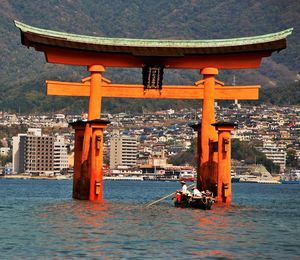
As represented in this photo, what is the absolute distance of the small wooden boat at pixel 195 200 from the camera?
69625 mm

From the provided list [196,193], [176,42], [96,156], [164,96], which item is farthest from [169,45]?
[196,193]

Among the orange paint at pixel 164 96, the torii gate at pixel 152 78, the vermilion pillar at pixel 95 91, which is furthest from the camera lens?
the vermilion pillar at pixel 95 91

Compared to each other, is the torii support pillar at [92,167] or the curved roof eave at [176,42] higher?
the curved roof eave at [176,42]

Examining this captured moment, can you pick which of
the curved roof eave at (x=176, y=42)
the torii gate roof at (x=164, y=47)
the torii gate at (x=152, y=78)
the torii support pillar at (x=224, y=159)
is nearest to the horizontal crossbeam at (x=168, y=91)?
the torii gate at (x=152, y=78)

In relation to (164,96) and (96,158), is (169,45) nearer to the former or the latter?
(164,96)

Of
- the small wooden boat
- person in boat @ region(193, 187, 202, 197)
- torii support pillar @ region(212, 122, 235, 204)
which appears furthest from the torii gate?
person in boat @ region(193, 187, 202, 197)

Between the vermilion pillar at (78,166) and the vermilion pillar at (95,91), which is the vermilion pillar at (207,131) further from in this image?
the vermilion pillar at (78,166)

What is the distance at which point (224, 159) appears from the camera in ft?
245

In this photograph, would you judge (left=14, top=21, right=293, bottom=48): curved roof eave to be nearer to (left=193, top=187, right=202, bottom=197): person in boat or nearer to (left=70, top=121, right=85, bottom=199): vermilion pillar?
(left=70, top=121, right=85, bottom=199): vermilion pillar

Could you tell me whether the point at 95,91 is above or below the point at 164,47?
below

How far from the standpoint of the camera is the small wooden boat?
69625mm

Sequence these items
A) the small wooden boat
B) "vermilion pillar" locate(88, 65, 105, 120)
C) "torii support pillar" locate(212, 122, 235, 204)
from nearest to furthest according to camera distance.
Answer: the small wooden boat
"torii support pillar" locate(212, 122, 235, 204)
"vermilion pillar" locate(88, 65, 105, 120)

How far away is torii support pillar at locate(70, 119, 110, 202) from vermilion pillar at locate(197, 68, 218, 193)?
7.37 meters

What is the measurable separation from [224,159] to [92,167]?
863cm
